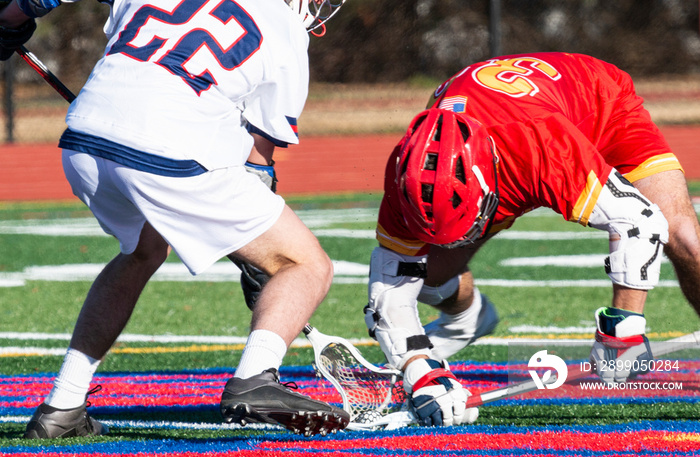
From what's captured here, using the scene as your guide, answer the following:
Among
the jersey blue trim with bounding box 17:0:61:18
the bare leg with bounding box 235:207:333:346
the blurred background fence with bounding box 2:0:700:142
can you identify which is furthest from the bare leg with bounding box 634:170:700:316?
the blurred background fence with bounding box 2:0:700:142

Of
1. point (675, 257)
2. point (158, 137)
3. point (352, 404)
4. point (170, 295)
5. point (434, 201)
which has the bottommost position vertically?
point (170, 295)

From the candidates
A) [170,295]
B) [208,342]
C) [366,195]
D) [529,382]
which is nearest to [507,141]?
[529,382]

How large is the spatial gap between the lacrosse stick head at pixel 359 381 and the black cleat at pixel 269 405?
713 mm

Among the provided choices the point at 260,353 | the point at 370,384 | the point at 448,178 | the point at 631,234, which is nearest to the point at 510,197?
the point at 448,178

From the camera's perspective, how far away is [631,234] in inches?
128

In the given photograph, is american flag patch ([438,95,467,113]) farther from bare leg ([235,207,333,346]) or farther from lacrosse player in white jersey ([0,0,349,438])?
bare leg ([235,207,333,346])

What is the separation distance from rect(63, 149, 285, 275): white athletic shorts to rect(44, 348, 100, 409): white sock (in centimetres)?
75

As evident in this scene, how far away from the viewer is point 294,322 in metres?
3.00

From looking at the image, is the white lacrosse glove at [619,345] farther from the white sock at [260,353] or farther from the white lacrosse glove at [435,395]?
the white sock at [260,353]

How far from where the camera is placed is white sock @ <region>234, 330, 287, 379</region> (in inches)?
113

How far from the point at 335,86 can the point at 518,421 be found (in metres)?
15.2

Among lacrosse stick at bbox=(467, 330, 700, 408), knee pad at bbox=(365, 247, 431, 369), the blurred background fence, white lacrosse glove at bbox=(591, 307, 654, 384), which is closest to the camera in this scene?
white lacrosse glove at bbox=(591, 307, 654, 384)

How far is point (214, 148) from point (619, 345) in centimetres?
146

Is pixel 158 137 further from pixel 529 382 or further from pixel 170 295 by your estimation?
pixel 170 295
